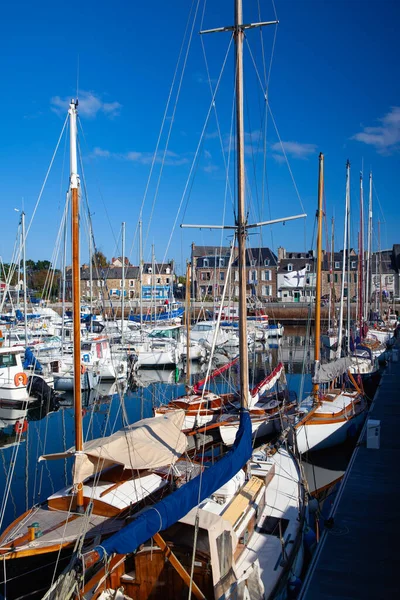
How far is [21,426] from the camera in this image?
25703 millimetres

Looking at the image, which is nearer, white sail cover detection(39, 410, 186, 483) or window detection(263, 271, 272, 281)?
white sail cover detection(39, 410, 186, 483)

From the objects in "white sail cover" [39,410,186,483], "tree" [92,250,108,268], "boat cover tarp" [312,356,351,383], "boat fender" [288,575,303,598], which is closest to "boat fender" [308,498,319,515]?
"boat fender" [288,575,303,598]

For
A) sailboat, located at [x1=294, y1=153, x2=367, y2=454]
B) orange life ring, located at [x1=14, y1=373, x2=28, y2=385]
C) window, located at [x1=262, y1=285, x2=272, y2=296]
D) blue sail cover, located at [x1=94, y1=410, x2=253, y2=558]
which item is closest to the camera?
blue sail cover, located at [x1=94, y1=410, x2=253, y2=558]

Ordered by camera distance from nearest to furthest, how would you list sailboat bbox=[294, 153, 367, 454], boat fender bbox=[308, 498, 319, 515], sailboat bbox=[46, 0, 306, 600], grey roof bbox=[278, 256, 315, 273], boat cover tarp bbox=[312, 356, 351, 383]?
1. sailboat bbox=[46, 0, 306, 600]
2. boat fender bbox=[308, 498, 319, 515]
3. sailboat bbox=[294, 153, 367, 454]
4. boat cover tarp bbox=[312, 356, 351, 383]
5. grey roof bbox=[278, 256, 315, 273]

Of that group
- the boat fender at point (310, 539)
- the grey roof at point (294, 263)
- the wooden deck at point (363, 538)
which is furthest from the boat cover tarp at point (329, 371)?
the grey roof at point (294, 263)

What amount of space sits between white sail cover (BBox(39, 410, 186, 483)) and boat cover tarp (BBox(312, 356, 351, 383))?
9.64m

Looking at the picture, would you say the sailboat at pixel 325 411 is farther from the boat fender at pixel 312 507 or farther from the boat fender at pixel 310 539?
the boat fender at pixel 310 539

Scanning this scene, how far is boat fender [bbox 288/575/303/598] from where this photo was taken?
371 inches

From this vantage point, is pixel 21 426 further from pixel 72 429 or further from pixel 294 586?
pixel 294 586

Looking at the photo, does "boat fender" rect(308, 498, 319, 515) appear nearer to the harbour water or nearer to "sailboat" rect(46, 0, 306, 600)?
the harbour water

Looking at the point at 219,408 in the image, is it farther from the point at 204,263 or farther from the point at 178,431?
the point at 204,263

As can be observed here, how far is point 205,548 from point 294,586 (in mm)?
2052

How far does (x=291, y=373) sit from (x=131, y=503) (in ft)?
101

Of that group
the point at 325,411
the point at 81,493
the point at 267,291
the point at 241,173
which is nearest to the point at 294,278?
the point at 267,291
